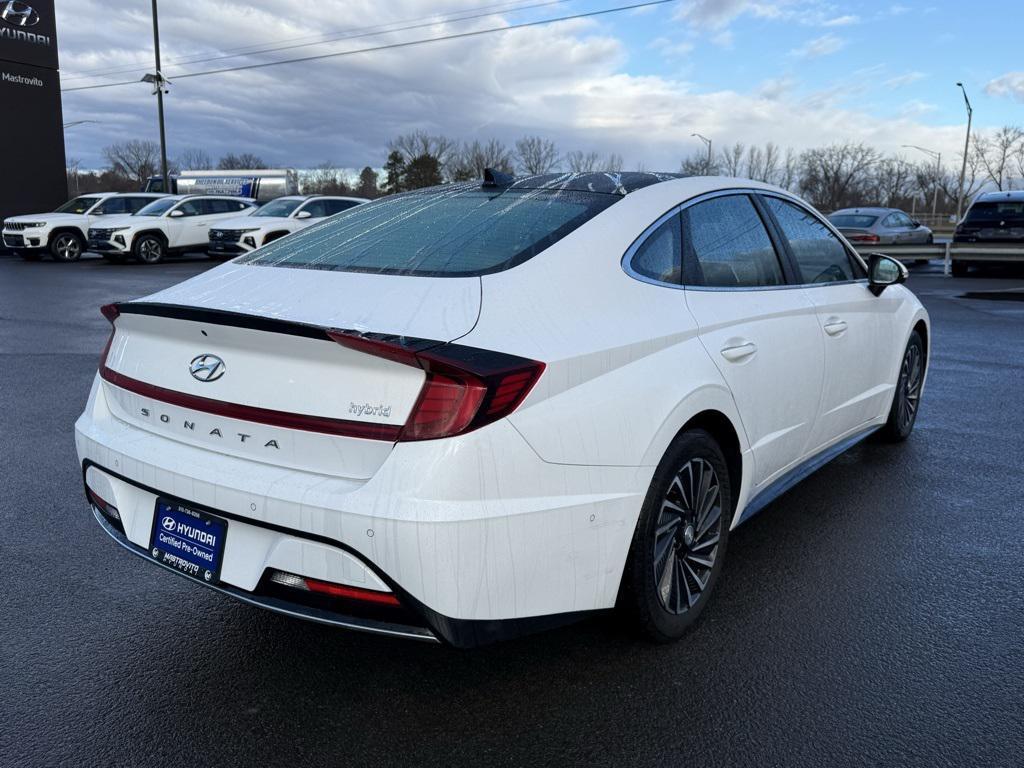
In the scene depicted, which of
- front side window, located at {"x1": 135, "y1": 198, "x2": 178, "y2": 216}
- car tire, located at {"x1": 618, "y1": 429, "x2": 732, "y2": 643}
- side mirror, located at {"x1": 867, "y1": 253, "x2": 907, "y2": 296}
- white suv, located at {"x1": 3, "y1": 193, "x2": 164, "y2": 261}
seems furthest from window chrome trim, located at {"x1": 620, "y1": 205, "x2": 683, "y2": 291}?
white suv, located at {"x1": 3, "y1": 193, "x2": 164, "y2": 261}

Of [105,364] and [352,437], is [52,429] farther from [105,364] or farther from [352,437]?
[352,437]

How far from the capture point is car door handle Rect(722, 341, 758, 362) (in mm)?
3221

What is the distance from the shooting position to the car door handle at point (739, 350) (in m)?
3.22

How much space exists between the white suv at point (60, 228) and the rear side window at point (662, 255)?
902 inches

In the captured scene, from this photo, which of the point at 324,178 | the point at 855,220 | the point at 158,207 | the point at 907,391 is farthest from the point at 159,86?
the point at 324,178

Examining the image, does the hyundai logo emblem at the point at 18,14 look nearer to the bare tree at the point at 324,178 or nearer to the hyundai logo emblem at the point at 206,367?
the hyundai logo emblem at the point at 206,367

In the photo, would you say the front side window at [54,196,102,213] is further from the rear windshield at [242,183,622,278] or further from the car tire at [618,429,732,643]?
the car tire at [618,429,732,643]

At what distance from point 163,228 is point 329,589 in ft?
73.2

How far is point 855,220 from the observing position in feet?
72.5

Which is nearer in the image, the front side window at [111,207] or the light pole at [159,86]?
the front side window at [111,207]

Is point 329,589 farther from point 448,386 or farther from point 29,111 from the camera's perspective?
point 29,111

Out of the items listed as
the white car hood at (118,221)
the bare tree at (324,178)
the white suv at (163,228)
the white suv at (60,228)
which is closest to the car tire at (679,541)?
the white suv at (163,228)

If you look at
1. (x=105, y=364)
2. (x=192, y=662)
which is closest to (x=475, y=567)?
(x=192, y=662)

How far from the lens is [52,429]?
5918mm
